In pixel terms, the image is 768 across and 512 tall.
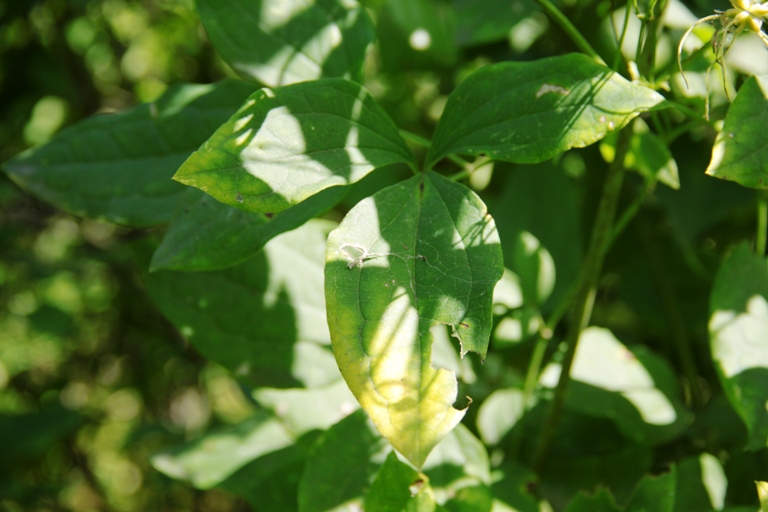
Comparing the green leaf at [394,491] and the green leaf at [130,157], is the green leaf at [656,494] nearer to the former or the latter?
the green leaf at [394,491]

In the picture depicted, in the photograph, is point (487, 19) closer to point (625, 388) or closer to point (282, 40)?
point (282, 40)

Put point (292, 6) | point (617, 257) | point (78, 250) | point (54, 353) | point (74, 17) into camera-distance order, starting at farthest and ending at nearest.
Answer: point (54, 353) < point (78, 250) < point (74, 17) < point (617, 257) < point (292, 6)

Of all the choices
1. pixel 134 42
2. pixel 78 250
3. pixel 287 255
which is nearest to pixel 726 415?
pixel 287 255

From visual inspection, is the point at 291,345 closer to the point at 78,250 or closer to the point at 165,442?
the point at 78,250

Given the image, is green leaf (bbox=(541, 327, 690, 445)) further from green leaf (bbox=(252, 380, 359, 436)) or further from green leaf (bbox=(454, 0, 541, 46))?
green leaf (bbox=(454, 0, 541, 46))

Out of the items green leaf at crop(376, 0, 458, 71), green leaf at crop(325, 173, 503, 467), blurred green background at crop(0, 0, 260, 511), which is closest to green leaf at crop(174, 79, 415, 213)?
green leaf at crop(325, 173, 503, 467)

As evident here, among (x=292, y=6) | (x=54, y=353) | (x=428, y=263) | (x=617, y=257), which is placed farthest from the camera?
(x=54, y=353)

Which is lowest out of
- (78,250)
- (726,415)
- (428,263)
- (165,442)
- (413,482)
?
(165,442)

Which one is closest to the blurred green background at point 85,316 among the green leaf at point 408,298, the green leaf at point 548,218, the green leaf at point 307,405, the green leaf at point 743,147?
the green leaf at point 307,405
